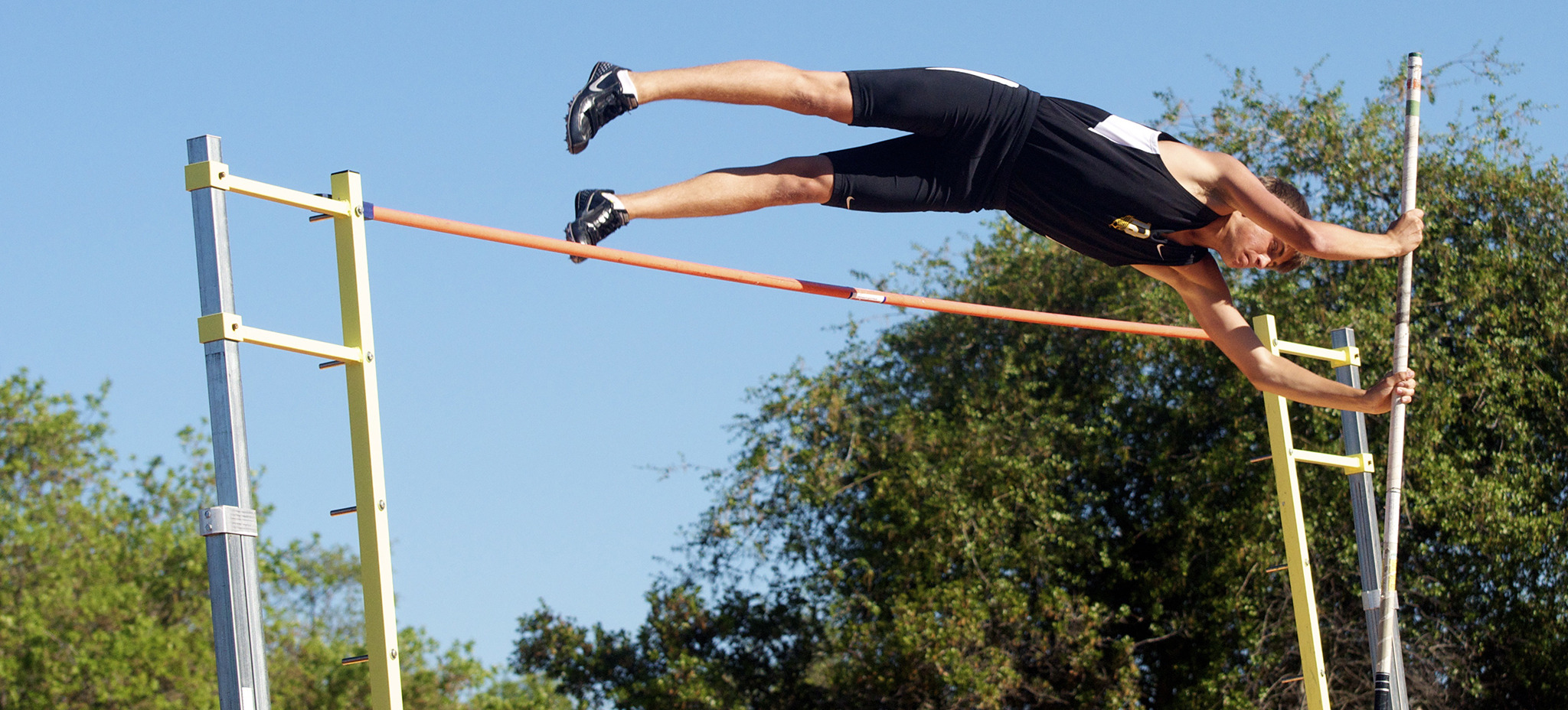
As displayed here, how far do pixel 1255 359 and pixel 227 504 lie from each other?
2791mm

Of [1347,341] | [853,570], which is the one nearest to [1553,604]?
[853,570]

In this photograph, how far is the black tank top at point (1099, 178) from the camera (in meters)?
3.42

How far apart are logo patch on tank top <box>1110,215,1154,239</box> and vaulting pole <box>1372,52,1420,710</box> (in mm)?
866

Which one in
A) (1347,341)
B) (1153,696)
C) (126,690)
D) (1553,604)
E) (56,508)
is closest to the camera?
(1347,341)

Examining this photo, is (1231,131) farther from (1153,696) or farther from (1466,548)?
(1153,696)

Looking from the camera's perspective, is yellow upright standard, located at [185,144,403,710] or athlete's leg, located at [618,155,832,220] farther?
athlete's leg, located at [618,155,832,220]

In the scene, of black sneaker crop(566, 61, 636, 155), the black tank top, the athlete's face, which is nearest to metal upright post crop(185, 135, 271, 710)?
black sneaker crop(566, 61, 636, 155)

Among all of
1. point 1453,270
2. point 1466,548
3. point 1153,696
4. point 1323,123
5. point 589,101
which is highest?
point 1323,123

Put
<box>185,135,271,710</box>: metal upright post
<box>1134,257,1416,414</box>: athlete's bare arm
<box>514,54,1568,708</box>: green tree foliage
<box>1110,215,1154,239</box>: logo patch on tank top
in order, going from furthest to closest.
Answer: <box>514,54,1568,708</box>: green tree foliage
<box>1134,257,1416,414</box>: athlete's bare arm
<box>1110,215,1154,239</box>: logo patch on tank top
<box>185,135,271,710</box>: metal upright post

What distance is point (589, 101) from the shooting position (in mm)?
2861

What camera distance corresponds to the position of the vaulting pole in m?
4.08

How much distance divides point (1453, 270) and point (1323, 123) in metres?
1.42

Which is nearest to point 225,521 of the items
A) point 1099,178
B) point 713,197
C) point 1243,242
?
point 713,197

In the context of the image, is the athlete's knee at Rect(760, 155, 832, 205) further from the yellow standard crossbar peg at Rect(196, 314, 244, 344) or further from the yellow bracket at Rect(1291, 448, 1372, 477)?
the yellow bracket at Rect(1291, 448, 1372, 477)
